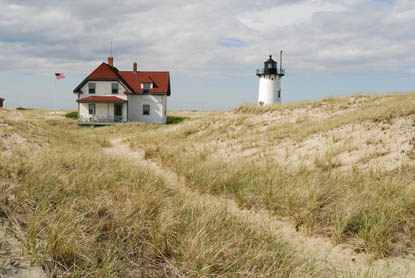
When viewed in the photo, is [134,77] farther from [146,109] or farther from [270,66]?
[270,66]

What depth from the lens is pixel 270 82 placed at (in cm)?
3797

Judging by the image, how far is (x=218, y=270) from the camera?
3637mm

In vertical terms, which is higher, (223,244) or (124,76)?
(124,76)

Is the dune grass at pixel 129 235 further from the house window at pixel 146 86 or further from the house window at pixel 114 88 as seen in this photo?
the house window at pixel 146 86

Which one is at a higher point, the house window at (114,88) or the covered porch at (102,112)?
the house window at (114,88)

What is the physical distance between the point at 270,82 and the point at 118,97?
17834 mm

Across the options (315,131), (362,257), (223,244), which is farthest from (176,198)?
(315,131)

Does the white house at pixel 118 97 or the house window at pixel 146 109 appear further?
the house window at pixel 146 109

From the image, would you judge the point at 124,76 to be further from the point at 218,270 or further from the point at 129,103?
the point at 218,270

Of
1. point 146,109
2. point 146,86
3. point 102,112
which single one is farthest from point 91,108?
point 146,86

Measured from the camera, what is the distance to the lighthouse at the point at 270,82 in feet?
125

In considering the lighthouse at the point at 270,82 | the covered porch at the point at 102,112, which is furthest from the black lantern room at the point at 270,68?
the covered porch at the point at 102,112

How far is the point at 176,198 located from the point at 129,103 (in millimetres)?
34267

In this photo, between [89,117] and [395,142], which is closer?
[395,142]
